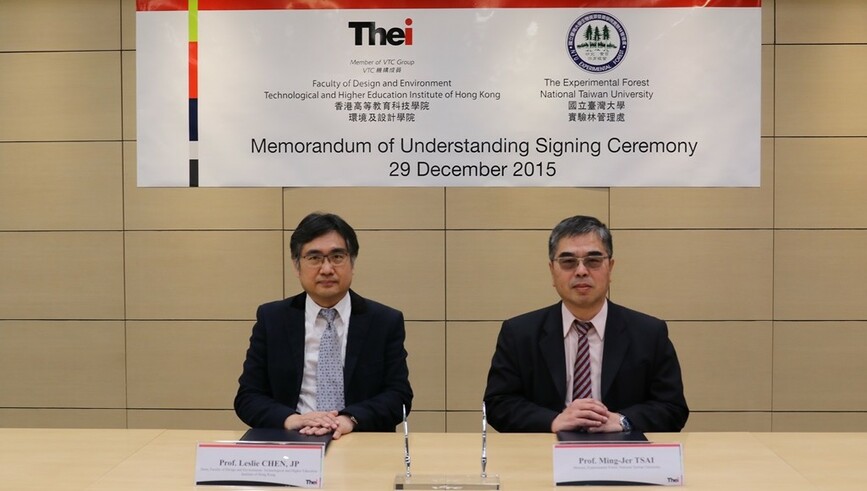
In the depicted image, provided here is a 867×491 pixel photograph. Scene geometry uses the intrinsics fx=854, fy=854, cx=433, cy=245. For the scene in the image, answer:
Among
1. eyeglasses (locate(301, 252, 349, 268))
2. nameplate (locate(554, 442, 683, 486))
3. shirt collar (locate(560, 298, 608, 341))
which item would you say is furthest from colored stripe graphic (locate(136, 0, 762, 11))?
nameplate (locate(554, 442, 683, 486))

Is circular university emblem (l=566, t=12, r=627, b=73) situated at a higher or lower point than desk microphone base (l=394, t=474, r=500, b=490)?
higher

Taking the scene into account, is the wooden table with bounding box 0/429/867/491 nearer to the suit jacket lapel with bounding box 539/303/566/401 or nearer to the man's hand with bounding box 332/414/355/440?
the man's hand with bounding box 332/414/355/440

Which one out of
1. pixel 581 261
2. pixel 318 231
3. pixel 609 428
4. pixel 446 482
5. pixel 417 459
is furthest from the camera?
pixel 318 231

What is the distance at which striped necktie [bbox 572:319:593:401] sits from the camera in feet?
9.31

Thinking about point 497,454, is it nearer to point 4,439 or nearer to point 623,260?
point 4,439

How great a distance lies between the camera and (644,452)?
6.70ft

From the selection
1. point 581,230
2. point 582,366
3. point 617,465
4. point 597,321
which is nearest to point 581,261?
point 581,230

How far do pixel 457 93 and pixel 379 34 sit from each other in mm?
482

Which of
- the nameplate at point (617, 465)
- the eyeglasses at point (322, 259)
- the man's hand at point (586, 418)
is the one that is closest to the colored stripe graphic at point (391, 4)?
the eyeglasses at point (322, 259)

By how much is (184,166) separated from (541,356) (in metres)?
2.27

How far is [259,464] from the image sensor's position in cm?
203

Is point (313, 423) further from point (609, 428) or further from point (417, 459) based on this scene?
point (609, 428)

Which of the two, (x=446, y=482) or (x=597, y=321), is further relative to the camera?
(x=597, y=321)

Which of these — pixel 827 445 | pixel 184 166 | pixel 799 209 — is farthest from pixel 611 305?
pixel 184 166
